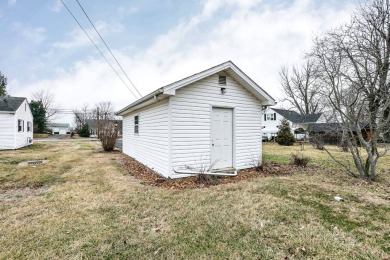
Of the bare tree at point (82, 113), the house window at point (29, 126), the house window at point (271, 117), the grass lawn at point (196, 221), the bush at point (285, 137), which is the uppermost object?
the bare tree at point (82, 113)

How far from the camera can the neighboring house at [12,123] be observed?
16.1 m

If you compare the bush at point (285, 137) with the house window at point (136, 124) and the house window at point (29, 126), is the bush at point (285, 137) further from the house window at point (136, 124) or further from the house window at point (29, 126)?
the house window at point (29, 126)

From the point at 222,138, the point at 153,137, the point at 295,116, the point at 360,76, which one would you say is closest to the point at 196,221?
the point at 222,138

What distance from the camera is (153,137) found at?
26.2ft

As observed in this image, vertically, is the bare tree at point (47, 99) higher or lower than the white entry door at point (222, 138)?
higher

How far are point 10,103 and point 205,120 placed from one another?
19.0 metres

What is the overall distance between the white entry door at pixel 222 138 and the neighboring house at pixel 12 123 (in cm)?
1726

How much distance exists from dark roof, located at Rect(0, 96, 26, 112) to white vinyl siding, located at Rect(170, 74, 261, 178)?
16827mm

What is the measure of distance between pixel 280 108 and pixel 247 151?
3368 centimetres

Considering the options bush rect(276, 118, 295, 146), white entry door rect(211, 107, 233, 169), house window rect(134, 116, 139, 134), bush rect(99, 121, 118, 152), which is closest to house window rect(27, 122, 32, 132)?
bush rect(99, 121, 118, 152)

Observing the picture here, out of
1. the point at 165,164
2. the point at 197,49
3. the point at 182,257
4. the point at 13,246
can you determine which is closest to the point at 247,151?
the point at 165,164

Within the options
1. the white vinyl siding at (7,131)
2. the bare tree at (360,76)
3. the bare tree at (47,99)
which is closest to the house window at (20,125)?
the white vinyl siding at (7,131)

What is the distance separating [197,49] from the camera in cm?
1513

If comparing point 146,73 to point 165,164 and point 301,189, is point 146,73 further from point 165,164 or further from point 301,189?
point 301,189
